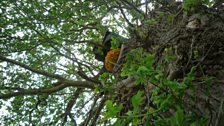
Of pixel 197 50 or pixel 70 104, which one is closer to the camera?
pixel 197 50

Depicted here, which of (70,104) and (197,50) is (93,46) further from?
(197,50)

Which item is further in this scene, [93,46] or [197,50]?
[93,46]

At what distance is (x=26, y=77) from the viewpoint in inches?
243

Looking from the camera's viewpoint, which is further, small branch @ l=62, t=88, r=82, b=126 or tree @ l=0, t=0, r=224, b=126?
small branch @ l=62, t=88, r=82, b=126

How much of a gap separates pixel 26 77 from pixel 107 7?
7.53ft

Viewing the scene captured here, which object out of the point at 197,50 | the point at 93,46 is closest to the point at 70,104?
the point at 93,46

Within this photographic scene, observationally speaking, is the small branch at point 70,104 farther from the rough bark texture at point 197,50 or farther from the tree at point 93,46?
the rough bark texture at point 197,50

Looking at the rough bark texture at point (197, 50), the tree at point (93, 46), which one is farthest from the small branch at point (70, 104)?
the rough bark texture at point (197, 50)

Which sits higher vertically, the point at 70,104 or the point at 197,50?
the point at 70,104

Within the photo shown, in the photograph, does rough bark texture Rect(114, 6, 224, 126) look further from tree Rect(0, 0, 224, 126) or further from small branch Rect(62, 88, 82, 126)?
small branch Rect(62, 88, 82, 126)

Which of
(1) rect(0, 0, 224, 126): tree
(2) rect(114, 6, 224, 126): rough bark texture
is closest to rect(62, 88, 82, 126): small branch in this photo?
(1) rect(0, 0, 224, 126): tree

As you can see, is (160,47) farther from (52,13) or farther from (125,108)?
(52,13)

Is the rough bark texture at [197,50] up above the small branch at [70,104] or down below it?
below

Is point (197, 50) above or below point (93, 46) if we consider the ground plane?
below
